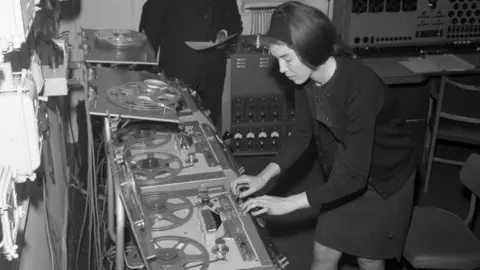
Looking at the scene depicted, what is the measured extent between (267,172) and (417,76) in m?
2.29

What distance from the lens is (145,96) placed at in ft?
8.59

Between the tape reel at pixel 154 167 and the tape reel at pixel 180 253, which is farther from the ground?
the tape reel at pixel 154 167

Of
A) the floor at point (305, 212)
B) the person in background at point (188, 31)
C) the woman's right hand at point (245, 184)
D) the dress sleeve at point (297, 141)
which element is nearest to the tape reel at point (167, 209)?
the woman's right hand at point (245, 184)

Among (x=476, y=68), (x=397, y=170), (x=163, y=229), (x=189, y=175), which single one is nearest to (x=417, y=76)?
(x=476, y=68)

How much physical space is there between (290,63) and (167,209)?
27.9 inches

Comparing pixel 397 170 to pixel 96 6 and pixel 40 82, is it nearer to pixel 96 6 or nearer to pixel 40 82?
pixel 40 82

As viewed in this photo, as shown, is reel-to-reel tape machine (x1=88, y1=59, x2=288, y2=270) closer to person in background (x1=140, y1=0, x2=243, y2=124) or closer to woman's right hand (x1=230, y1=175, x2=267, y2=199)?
woman's right hand (x1=230, y1=175, x2=267, y2=199)

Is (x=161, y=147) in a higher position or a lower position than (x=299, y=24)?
lower

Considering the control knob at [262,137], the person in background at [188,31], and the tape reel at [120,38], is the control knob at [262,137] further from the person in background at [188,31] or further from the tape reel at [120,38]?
the tape reel at [120,38]

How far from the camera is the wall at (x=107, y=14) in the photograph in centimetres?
439

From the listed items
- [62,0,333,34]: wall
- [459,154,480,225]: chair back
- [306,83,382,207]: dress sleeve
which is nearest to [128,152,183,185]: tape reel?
[306,83,382,207]: dress sleeve

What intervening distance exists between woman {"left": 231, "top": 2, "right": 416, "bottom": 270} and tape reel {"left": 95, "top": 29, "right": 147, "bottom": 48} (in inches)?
52.4

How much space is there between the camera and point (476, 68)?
4.32 metres

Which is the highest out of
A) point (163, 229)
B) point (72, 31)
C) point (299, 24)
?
point (299, 24)
